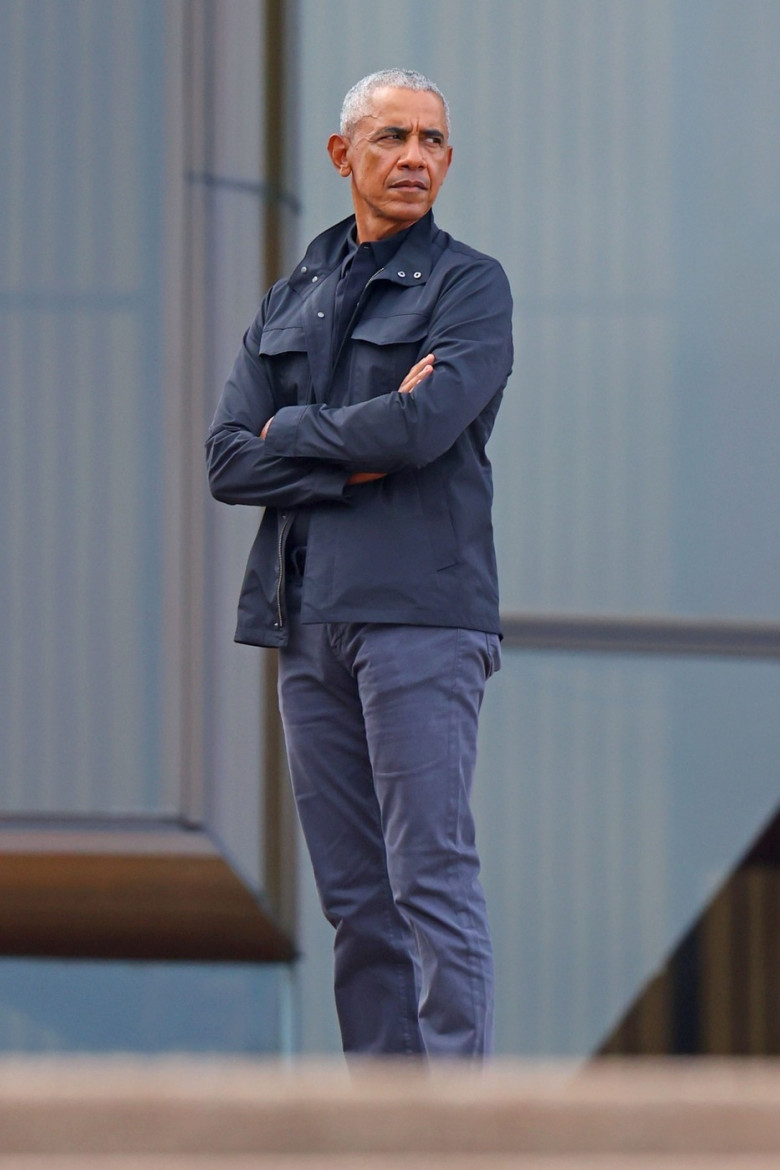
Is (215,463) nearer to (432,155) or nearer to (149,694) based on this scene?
(432,155)

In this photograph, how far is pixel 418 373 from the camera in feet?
7.34

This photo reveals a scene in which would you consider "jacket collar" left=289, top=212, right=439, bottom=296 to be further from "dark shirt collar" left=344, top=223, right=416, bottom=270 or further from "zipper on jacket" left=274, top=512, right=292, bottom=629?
"zipper on jacket" left=274, top=512, right=292, bottom=629

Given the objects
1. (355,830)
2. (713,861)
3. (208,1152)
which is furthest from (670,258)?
(208,1152)

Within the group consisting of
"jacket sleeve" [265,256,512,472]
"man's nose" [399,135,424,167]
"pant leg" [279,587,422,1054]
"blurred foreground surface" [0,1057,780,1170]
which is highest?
"man's nose" [399,135,424,167]

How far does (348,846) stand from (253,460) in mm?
549

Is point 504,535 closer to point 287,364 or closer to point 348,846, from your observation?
point 287,364

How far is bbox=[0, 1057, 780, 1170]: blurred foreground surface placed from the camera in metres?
0.47

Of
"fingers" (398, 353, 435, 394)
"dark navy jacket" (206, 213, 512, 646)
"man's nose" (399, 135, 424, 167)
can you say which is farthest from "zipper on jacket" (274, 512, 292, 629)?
"man's nose" (399, 135, 424, 167)

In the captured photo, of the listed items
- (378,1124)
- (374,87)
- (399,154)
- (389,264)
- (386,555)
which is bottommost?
(378,1124)

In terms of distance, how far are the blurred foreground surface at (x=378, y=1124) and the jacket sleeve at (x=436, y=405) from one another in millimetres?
1738

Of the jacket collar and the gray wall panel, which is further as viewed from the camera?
the gray wall panel

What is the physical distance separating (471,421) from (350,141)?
47 cm

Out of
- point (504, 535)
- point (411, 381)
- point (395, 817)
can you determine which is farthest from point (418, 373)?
point (504, 535)

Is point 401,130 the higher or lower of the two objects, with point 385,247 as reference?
higher
